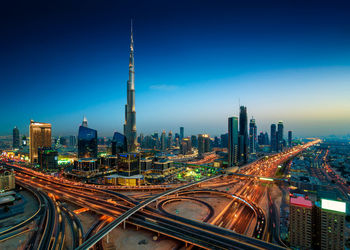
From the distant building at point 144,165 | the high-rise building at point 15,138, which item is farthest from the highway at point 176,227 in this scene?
the high-rise building at point 15,138

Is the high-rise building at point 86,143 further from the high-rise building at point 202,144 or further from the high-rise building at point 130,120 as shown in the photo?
the high-rise building at point 202,144

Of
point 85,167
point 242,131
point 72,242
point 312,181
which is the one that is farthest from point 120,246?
point 242,131

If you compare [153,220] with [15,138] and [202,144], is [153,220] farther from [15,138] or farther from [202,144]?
[15,138]

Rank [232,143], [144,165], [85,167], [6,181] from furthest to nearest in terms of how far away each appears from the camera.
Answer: [232,143]
[144,165]
[85,167]
[6,181]

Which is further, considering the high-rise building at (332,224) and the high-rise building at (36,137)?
the high-rise building at (36,137)

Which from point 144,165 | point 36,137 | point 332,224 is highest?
point 36,137

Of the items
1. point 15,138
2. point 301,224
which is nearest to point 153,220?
point 301,224

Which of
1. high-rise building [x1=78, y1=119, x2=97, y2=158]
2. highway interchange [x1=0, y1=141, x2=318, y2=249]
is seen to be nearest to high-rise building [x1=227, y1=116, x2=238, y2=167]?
highway interchange [x1=0, y1=141, x2=318, y2=249]

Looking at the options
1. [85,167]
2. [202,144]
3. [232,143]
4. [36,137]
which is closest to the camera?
[85,167]

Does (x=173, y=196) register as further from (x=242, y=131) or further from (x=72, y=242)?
(x=242, y=131)
